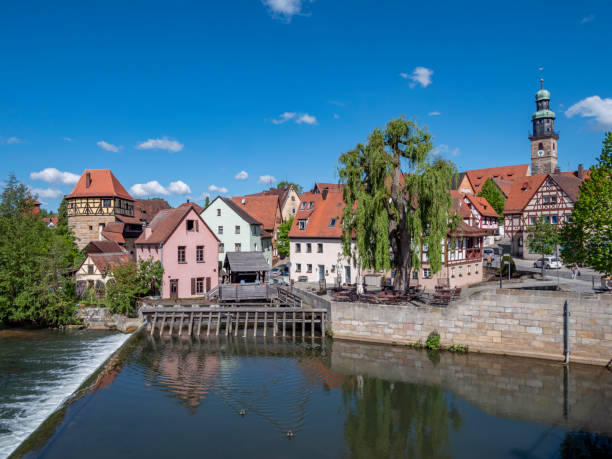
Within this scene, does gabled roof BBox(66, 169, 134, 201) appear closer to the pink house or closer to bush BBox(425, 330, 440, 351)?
the pink house

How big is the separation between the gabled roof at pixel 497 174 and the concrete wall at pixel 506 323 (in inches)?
2690

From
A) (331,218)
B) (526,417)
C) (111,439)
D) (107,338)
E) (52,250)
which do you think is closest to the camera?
(111,439)

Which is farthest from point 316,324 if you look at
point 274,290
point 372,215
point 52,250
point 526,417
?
point 52,250

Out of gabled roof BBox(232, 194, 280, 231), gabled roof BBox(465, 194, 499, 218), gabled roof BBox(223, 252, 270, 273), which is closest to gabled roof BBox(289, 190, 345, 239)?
gabled roof BBox(223, 252, 270, 273)

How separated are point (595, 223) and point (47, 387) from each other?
27176 mm

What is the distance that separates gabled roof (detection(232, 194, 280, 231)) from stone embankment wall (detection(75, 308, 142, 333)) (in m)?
26.4

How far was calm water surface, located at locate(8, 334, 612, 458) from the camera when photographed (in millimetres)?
14586

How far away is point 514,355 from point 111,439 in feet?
62.9

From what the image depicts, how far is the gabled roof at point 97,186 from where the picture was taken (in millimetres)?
56375

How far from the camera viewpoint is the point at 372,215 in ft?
89.7

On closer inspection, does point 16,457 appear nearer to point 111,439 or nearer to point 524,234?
point 111,439

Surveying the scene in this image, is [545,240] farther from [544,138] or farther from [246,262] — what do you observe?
Answer: [544,138]

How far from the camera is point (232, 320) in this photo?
30.5m

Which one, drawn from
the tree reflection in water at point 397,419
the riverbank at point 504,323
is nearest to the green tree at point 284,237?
the riverbank at point 504,323
